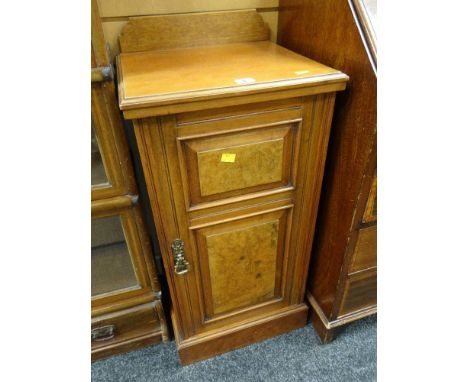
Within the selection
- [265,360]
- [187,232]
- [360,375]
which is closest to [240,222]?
[187,232]

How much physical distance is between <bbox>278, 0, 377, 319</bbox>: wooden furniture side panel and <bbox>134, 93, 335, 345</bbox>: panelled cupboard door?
66mm

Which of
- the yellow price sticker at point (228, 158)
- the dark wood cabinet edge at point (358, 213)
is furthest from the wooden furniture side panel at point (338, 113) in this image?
the yellow price sticker at point (228, 158)

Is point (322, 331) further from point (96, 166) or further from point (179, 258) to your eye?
point (96, 166)

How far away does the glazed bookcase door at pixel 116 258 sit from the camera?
3.16 ft

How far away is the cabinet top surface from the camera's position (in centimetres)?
70

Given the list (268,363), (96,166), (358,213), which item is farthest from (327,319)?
(96,166)

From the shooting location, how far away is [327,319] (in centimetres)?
123

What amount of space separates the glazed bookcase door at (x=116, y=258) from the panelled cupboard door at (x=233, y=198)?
136 mm

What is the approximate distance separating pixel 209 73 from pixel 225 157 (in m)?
0.21

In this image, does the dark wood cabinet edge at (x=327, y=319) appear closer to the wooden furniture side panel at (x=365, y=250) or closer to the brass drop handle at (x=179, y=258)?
the wooden furniture side panel at (x=365, y=250)

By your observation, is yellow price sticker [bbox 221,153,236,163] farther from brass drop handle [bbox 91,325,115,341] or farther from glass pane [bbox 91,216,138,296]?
brass drop handle [bbox 91,325,115,341]

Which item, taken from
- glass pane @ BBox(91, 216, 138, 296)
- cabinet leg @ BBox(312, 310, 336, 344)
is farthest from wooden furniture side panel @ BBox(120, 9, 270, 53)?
cabinet leg @ BBox(312, 310, 336, 344)

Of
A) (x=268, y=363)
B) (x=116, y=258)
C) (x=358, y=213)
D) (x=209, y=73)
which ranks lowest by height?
(x=268, y=363)
